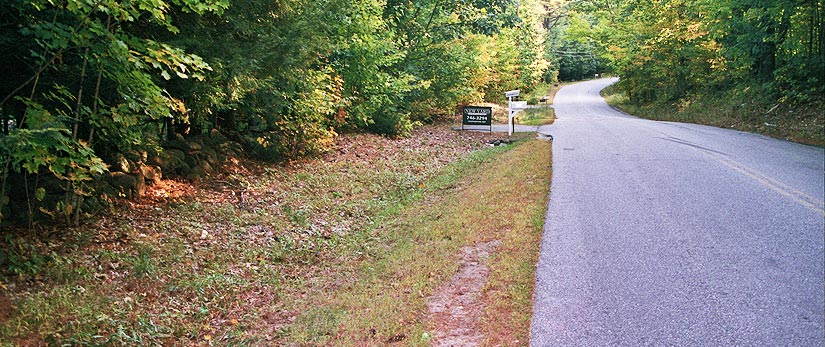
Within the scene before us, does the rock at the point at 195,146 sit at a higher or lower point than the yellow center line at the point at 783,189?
higher

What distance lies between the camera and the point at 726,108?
23.7 metres

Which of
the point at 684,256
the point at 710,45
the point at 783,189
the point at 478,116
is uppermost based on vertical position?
the point at 710,45

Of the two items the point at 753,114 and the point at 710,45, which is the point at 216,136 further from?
the point at 710,45

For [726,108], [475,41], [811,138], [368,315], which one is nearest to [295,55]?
[368,315]

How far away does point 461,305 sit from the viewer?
524 cm

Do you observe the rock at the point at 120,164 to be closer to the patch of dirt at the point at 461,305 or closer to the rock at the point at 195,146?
the rock at the point at 195,146

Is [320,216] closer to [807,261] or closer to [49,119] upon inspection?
[49,119]

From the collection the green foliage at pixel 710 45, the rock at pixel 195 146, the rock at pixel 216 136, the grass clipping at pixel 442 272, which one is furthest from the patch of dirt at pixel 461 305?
the green foliage at pixel 710 45

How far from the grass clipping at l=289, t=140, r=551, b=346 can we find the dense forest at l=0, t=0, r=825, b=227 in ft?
9.16

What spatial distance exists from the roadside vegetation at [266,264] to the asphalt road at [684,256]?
42 centimetres

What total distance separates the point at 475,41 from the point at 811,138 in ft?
42.8

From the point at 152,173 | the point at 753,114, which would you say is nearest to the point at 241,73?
the point at 152,173

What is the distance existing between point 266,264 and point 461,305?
2894 millimetres

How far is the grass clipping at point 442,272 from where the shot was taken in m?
4.77
